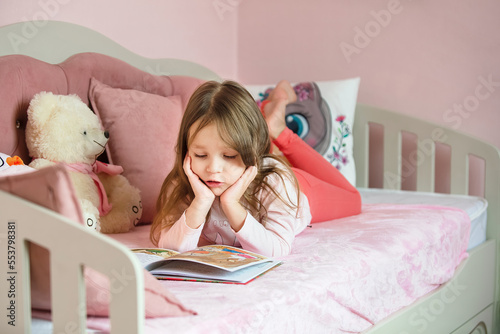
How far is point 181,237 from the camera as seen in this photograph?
43.7 inches

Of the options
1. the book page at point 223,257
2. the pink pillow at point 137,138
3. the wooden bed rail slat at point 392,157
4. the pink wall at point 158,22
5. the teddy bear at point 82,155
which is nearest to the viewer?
the book page at point 223,257

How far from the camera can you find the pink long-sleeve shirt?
110 centimetres

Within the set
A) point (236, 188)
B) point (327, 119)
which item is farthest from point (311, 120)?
point (236, 188)

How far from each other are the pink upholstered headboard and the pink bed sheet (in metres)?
0.37

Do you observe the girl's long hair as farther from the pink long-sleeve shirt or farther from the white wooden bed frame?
the white wooden bed frame

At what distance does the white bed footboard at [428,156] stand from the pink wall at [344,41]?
0.11 m

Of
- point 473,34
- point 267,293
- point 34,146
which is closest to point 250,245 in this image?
point 267,293

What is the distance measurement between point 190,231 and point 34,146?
0.45 metres

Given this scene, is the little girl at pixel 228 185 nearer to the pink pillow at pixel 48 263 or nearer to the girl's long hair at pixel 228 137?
the girl's long hair at pixel 228 137

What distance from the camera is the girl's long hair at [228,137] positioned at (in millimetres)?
1103

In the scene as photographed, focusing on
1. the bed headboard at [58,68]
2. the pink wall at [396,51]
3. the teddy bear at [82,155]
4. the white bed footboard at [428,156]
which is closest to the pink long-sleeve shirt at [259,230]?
the teddy bear at [82,155]

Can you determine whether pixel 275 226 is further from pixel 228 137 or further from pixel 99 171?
pixel 99 171

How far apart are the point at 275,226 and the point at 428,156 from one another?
106cm

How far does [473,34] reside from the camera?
197cm
